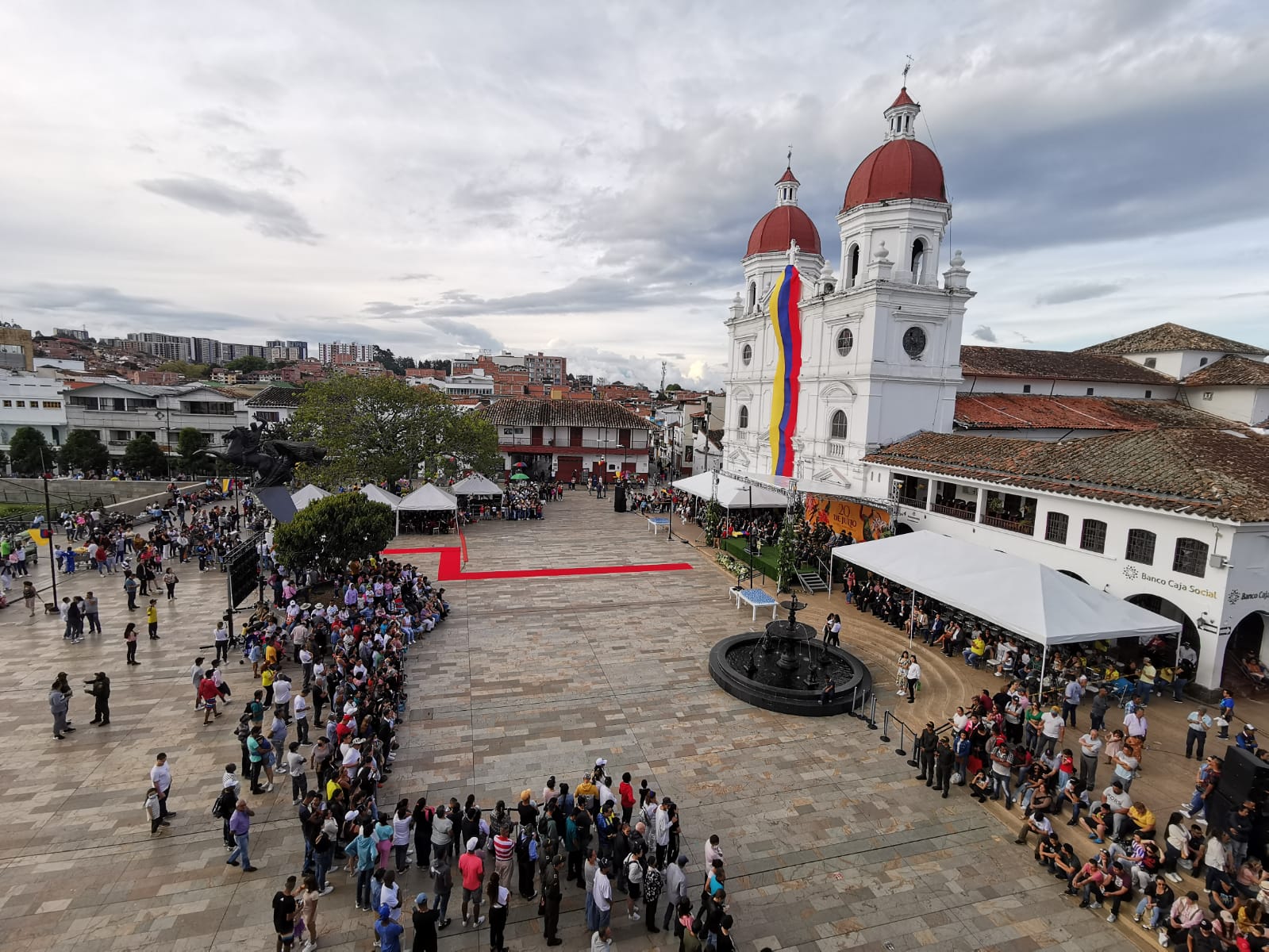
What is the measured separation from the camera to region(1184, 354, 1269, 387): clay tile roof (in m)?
31.2

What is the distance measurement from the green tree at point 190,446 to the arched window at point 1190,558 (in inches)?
1926

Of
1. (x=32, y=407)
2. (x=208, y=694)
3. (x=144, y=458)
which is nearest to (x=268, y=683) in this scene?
(x=208, y=694)

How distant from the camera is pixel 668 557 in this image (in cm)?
2581

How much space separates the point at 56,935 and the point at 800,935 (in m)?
8.76

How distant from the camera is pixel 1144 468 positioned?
15398mm

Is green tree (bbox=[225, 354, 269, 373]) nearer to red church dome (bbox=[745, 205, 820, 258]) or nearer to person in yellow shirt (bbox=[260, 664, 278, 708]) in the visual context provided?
red church dome (bbox=[745, 205, 820, 258])

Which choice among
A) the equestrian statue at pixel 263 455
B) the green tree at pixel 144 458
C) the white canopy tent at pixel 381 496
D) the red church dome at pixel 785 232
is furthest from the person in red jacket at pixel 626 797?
the green tree at pixel 144 458

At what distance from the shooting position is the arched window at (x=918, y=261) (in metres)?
25.3

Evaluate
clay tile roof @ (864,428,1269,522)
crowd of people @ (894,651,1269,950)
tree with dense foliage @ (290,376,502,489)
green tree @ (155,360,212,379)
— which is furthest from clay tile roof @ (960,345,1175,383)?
green tree @ (155,360,212,379)

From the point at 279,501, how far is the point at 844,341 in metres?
22.0

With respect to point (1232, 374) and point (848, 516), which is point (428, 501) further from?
point (1232, 374)

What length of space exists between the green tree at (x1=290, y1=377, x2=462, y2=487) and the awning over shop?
921 inches

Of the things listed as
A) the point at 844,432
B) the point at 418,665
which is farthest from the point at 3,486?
the point at 844,432

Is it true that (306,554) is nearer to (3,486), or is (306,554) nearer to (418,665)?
(418,665)
